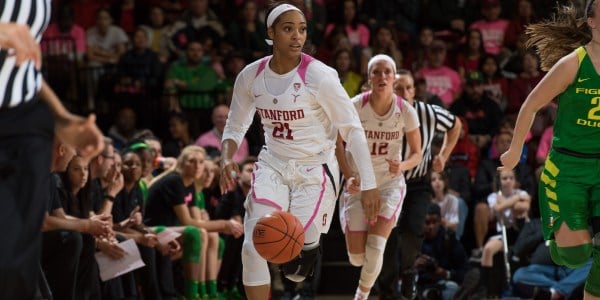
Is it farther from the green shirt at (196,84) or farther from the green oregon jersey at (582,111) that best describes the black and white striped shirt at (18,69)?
the green shirt at (196,84)

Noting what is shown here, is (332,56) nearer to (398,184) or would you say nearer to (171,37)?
(171,37)

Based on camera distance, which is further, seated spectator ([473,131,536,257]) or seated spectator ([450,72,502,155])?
seated spectator ([450,72,502,155])

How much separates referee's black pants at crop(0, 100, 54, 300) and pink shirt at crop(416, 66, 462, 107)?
947 cm

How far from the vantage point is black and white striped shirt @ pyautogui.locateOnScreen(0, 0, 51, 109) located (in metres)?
4.53

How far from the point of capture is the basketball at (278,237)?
6.73 meters

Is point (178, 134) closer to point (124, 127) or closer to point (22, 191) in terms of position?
point (124, 127)

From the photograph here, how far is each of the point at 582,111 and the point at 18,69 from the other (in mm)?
3333

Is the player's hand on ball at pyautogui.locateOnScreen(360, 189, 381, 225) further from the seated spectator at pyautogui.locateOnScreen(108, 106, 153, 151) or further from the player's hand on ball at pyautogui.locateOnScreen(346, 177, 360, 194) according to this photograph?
the seated spectator at pyautogui.locateOnScreen(108, 106, 153, 151)

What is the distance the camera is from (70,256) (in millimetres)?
8109

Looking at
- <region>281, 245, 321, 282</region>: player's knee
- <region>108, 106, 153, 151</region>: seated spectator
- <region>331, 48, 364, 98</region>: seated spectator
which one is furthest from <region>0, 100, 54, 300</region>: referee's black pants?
<region>331, 48, 364, 98</region>: seated spectator

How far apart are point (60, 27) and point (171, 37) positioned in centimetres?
138

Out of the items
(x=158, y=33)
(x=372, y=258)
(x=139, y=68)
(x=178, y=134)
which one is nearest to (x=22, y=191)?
(x=372, y=258)

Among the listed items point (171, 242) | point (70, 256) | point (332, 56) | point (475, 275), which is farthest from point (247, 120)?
point (332, 56)

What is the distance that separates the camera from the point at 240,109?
24.3 ft
